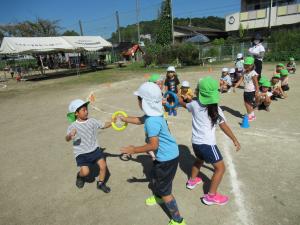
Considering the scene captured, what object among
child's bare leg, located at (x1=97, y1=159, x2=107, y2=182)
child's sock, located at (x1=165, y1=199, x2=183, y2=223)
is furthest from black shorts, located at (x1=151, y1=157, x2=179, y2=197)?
child's bare leg, located at (x1=97, y1=159, x2=107, y2=182)

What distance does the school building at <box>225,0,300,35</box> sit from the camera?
34125mm

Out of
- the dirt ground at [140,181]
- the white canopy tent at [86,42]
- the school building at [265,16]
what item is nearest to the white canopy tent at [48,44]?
the white canopy tent at [86,42]

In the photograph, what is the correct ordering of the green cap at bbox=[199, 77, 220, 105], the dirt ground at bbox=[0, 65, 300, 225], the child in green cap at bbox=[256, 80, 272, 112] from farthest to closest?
the child in green cap at bbox=[256, 80, 272, 112] → the dirt ground at bbox=[0, 65, 300, 225] → the green cap at bbox=[199, 77, 220, 105]

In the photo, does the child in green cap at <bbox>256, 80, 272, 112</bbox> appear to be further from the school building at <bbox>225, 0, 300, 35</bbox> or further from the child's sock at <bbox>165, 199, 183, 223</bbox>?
the school building at <bbox>225, 0, 300, 35</bbox>

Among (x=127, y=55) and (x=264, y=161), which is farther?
(x=127, y=55)

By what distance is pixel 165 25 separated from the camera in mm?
35500

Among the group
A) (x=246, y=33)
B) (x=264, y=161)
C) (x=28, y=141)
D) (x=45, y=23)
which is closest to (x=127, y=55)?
(x=246, y=33)

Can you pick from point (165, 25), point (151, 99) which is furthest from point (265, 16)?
point (151, 99)

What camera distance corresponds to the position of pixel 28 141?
696cm

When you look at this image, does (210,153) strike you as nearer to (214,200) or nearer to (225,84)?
(214,200)

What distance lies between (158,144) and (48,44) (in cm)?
2323

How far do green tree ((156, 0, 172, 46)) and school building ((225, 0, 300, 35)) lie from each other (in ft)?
33.6

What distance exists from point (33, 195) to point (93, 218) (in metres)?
1.30

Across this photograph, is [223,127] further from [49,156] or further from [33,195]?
[49,156]
